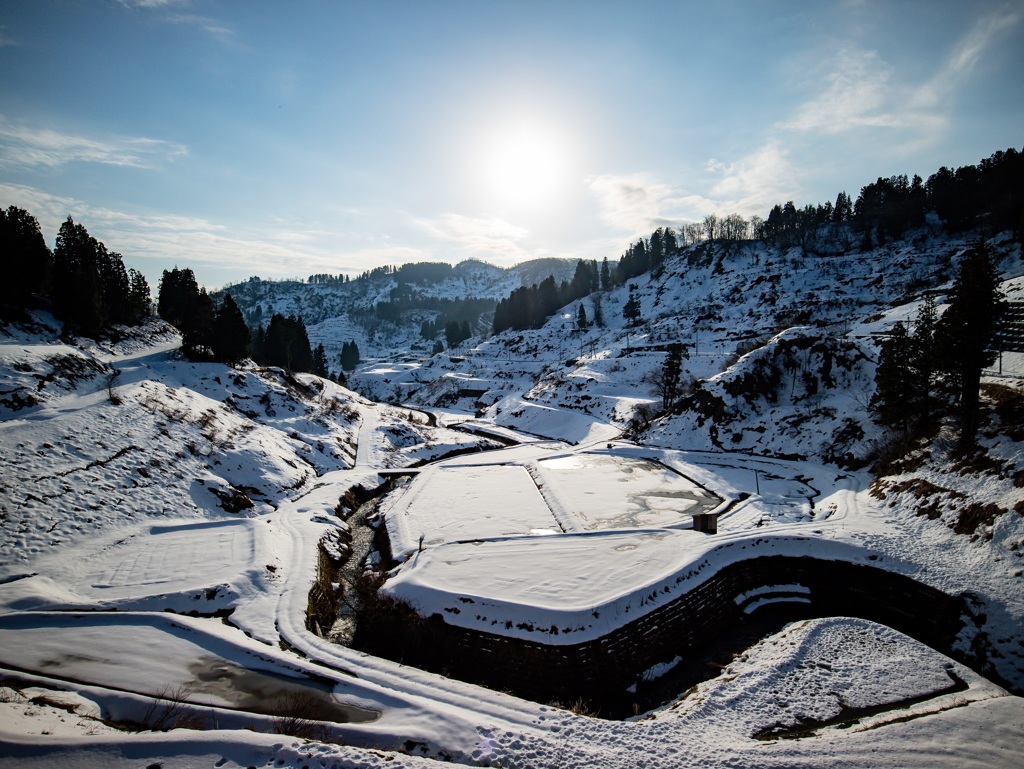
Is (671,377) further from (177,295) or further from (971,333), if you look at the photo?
(177,295)

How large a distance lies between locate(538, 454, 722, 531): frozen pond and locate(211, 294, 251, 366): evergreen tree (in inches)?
1531

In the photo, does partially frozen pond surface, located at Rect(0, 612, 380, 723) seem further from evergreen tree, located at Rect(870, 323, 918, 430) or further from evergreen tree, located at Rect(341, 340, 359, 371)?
evergreen tree, located at Rect(341, 340, 359, 371)

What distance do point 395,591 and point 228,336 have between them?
45.4 m

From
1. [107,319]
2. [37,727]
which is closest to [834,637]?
[37,727]

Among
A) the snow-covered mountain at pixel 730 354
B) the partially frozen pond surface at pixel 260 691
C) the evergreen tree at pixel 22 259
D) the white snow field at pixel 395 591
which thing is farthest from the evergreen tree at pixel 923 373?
the evergreen tree at pixel 22 259

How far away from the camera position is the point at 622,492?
1204 inches

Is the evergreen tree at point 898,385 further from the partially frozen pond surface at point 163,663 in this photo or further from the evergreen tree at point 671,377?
the partially frozen pond surface at point 163,663

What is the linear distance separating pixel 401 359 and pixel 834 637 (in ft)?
458

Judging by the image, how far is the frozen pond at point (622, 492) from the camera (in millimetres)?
25656

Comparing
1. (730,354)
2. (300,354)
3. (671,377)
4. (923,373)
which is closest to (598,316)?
(730,354)

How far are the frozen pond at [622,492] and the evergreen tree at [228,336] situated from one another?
3889cm

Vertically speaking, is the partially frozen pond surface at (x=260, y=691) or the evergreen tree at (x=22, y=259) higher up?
the evergreen tree at (x=22, y=259)

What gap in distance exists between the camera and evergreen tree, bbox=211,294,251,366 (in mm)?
50438

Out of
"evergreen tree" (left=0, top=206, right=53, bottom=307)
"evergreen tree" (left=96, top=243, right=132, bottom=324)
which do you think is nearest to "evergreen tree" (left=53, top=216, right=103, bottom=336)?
"evergreen tree" (left=0, top=206, right=53, bottom=307)
